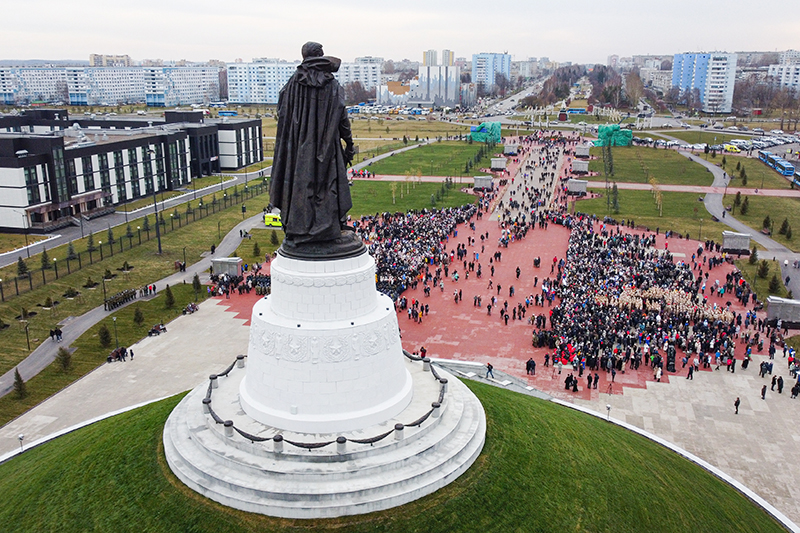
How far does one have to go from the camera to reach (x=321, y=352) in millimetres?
19422

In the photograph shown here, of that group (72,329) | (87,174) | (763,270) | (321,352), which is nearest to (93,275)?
(72,329)

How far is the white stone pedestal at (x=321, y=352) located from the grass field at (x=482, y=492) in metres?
3.28

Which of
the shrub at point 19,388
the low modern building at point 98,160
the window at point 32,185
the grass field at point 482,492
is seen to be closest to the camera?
the grass field at point 482,492

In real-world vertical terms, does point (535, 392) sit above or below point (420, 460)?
below

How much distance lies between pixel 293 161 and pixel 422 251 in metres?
31.8

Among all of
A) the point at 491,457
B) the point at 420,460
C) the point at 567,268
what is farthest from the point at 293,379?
the point at 567,268

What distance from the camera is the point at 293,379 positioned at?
1961cm

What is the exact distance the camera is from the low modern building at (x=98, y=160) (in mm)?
59281

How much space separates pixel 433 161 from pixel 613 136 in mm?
38996

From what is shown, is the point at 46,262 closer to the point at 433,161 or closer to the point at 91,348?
the point at 91,348

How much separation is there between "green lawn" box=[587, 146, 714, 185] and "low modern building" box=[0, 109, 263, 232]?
5553 cm

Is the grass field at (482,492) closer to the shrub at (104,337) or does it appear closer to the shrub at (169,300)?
the shrub at (104,337)

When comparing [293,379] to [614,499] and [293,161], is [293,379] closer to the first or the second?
[293,161]

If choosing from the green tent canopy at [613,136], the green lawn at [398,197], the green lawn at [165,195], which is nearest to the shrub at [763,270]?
the green lawn at [398,197]
